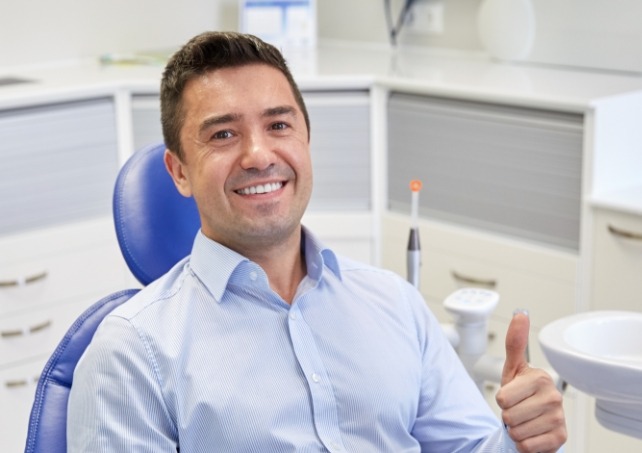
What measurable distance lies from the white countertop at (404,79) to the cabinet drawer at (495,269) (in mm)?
384

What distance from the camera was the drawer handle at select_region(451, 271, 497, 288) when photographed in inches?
119

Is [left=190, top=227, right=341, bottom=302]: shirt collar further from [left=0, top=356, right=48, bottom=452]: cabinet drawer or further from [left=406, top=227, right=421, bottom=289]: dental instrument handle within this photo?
[left=0, top=356, right=48, bottom=452]: cabinet drawer

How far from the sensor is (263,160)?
159 cm

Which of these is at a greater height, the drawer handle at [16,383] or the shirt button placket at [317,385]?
the shirt button placket at [317,385]

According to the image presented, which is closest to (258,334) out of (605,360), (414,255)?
(605,360)

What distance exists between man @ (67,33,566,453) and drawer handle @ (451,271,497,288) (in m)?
1.31

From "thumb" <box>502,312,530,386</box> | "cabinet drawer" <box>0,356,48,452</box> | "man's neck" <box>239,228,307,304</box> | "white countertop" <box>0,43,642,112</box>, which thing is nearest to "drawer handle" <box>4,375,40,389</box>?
"cabinet drawer" <box>0,356,48,452</box>

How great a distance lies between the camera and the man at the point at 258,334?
147 centimetres

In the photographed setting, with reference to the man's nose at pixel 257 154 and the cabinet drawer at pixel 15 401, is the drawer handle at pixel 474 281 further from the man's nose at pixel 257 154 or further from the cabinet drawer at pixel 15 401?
the man's nose at pixel 257 154

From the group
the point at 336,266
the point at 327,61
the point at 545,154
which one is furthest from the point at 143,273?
the point at 327,61

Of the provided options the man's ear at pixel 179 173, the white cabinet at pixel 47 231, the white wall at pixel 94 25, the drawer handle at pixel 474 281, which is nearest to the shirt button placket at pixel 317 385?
the man's ear at pixel 179 173

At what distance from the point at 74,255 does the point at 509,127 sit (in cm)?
127

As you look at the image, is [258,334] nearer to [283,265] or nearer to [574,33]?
[283,265]

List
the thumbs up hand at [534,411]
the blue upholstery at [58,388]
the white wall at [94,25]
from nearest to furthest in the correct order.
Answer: the thumbs up hand at [534,411]
the blue upholstery at [58,388]
the white wall at [94,25]
